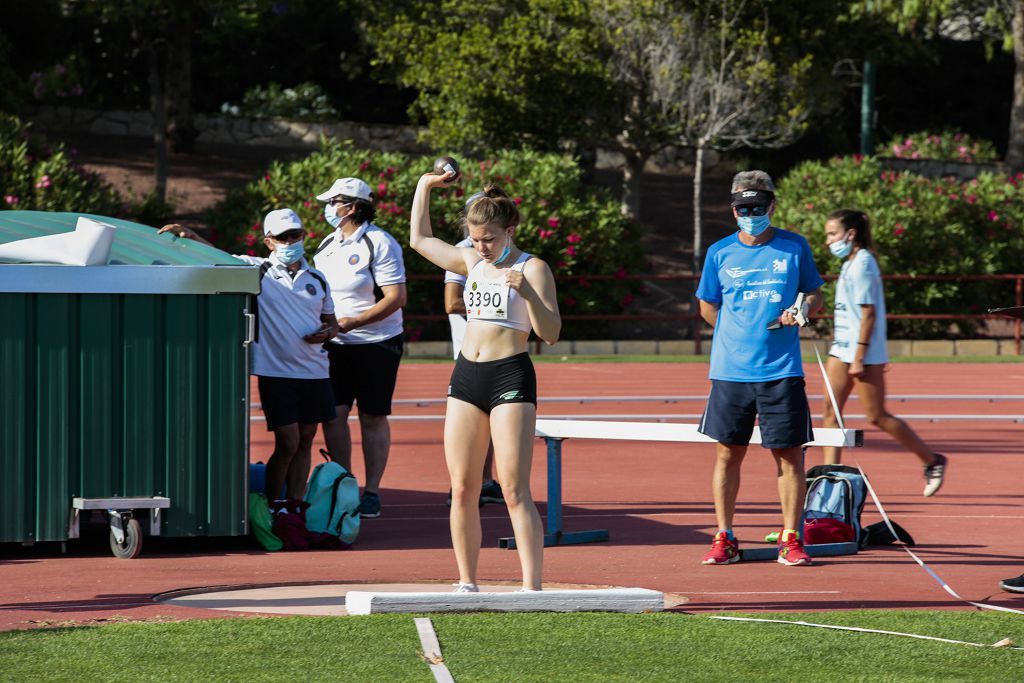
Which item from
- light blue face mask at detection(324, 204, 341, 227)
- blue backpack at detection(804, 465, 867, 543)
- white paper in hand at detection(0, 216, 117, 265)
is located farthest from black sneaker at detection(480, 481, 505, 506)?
white paper in hand at detection(0, 216, 117, 265)

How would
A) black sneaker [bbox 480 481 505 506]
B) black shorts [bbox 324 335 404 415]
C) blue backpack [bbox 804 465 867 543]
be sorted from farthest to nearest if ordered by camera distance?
black sneaker [bbox 480 481 505 506], black shorts [bbox 324 335 404 415], blue backpack [bbox 804 465 867 543]

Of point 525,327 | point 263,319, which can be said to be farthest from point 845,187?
point 525,327

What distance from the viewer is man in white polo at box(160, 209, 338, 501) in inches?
350

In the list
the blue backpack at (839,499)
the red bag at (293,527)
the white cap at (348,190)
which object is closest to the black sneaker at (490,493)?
the red bag at (293,527)

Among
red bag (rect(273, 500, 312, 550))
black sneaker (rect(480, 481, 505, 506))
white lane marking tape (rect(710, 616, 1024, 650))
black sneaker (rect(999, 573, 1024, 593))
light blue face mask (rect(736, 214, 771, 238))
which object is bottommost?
black sneaker (rect(480, 481, 505, 506))

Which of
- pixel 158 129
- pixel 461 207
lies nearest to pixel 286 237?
pixel 461 207

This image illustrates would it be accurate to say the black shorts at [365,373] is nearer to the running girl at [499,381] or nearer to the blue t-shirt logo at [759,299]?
the blue t-shirt logo at [759,299]

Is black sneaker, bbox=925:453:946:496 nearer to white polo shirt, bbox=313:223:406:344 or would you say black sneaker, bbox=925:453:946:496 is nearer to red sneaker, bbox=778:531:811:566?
red sneaker, bbox=778:531:811:566

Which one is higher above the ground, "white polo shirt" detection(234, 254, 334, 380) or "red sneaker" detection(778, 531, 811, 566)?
"white polo shirt" detection(234, 254, 334, 380)

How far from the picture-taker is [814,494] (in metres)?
8.93

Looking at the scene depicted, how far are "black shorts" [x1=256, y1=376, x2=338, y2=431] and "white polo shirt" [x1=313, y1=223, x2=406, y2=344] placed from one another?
545mm

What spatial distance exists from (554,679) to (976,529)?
4.72 m

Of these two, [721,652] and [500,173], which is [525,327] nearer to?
[721,652]

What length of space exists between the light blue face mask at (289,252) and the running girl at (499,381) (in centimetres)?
243
